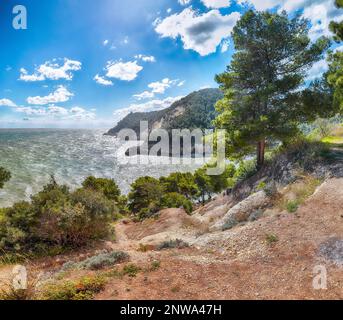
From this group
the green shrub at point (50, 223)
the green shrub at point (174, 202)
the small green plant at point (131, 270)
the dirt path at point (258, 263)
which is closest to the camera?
the dirt path at point (258, 263)

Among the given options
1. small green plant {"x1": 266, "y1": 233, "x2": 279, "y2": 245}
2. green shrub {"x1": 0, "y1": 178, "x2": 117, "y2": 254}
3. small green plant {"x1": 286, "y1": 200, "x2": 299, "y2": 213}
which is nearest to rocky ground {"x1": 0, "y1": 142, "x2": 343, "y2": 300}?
small green plant {"x1": 266, "y1": 233, "x2": 279, "y2": 245}

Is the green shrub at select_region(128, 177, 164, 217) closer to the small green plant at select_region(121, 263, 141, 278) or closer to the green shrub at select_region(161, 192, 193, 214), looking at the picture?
the green shrub at select_region(161, 192, 193, 214)

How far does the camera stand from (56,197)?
15.8 metres

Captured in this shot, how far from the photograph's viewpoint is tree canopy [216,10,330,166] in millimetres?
18047

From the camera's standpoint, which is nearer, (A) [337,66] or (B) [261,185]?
(A) [337,66]

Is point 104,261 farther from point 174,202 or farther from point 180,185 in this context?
point 180,185

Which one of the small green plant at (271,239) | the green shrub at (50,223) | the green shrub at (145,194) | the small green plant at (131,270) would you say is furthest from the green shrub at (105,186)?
the small green plant at (271,239)

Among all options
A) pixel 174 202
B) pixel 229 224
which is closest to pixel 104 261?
pixel 229 224

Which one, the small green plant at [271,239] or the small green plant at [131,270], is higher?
the small green plant at [271,239]

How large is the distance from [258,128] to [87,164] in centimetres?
8352

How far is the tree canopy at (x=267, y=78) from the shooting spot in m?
18.0

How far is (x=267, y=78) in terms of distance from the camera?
757 inches

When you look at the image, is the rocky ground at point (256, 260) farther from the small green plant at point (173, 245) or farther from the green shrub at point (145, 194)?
the green shrub at point (145, 194)
